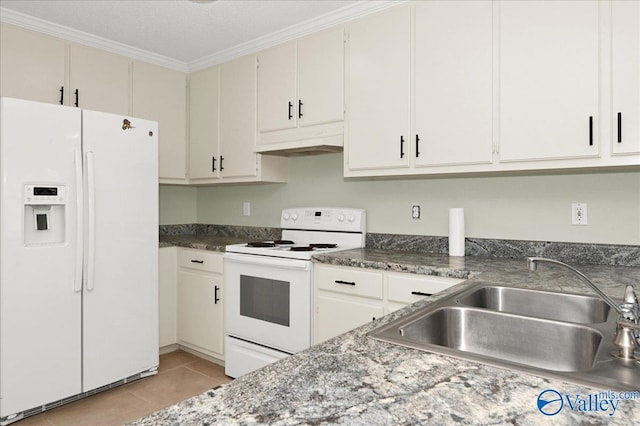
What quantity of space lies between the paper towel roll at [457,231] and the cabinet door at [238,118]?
1516mm

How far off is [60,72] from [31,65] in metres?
0.17

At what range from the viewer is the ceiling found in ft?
8.52

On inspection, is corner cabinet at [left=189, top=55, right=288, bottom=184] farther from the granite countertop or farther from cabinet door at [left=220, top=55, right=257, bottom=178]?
the granite countertop

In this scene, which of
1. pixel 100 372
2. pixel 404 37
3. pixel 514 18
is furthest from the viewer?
pixel 100 372

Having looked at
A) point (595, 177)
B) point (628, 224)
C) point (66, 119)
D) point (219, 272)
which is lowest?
point (219, 272)

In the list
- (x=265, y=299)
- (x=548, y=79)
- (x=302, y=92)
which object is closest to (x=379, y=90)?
(x=302, y=92)

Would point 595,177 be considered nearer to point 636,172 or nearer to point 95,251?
point 636,172

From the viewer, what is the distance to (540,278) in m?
1.76

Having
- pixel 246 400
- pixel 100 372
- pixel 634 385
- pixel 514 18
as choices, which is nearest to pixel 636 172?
pixel 514 18

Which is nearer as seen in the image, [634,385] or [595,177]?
[634,385]

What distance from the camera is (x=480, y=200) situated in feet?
8.30

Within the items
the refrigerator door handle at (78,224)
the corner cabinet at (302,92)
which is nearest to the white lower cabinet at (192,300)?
the refrigerator door handle at (78,224)

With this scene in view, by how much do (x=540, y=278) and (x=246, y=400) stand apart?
1.49 m

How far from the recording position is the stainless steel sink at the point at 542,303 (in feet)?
4.60
